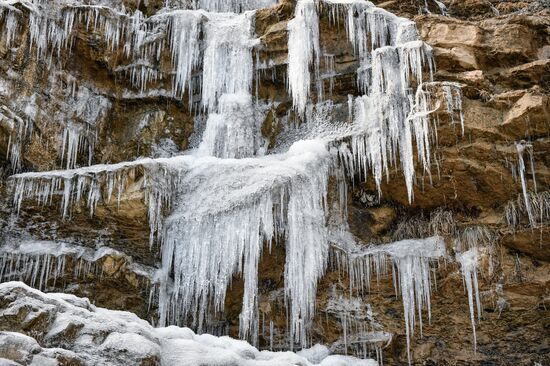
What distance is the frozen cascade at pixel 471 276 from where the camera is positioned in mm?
11500

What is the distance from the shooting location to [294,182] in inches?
448

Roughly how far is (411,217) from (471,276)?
1.44 metres

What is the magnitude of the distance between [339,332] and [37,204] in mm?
5372

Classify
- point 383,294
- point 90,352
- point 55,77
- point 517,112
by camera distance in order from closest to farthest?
1. point 90,352
2. point 517,112
3. point 383,294
4. point 55,77

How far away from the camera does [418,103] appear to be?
11477mm

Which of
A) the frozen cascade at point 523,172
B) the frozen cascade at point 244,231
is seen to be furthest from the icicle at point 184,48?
the frozen cascade at point 523,172

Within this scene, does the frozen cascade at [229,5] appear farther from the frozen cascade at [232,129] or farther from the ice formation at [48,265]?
the ice formation at [48,265]

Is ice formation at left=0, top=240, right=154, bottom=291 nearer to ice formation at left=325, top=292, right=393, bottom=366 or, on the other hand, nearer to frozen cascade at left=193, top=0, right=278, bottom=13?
ice formation at left=325, top=292, right=393, bottom=366

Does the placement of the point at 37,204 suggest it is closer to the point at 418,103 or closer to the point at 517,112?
the point at 418,103

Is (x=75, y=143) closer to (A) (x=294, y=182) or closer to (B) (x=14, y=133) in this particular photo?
(B) (x=14, y=133)

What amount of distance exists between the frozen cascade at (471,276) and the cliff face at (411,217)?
0.17 feet

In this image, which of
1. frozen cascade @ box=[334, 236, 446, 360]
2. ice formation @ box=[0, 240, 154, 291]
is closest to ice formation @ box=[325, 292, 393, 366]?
frozen cascade @ box=[334, 236, 446, 360]

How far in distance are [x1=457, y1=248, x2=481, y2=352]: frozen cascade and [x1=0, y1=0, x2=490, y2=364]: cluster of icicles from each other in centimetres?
5

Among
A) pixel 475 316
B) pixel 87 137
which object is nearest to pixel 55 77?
pixel 87 137
